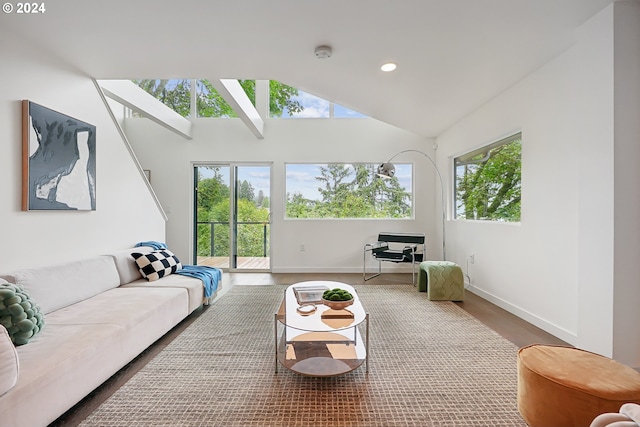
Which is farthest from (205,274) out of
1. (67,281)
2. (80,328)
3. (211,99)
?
(211,99)

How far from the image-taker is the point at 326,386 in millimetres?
1874

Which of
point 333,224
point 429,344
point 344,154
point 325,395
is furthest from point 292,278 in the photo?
point 325,395

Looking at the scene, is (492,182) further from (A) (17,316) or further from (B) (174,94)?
(B) (174,94)

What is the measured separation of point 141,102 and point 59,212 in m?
1.96

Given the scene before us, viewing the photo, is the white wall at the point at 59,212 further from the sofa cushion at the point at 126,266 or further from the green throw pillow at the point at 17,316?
the green throw pillow at the point at 17,316

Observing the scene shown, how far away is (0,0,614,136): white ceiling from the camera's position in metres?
2.00

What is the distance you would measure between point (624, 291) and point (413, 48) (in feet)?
7.58

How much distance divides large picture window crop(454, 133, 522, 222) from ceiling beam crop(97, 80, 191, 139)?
14.8 feet

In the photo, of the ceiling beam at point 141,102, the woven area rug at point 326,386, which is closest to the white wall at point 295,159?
the ceiling beam at point 141,102

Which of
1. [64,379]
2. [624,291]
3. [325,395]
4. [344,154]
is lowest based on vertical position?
[325,395]

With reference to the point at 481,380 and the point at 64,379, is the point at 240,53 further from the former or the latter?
the point at 481,380

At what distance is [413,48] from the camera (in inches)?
99.3

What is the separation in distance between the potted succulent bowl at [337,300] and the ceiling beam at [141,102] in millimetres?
3355

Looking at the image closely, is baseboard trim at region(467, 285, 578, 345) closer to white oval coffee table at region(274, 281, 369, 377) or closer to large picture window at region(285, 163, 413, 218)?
white oval coffee table at region(274, 281, 369, 377)
